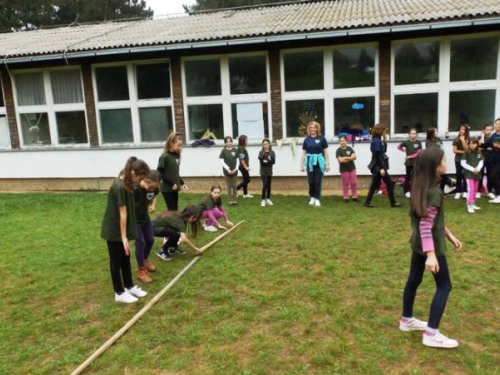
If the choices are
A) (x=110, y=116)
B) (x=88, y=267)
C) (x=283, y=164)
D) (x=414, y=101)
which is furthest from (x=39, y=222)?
(x=414, y=101)

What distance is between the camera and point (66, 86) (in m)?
13.6

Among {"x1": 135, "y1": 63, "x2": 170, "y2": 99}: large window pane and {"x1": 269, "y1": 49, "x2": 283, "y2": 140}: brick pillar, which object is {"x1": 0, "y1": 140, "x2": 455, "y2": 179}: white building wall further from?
{"x1": 135, "y1": 63, "x2": 170, "y2": 99}: large window pane

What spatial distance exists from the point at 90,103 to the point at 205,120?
3.64 meters

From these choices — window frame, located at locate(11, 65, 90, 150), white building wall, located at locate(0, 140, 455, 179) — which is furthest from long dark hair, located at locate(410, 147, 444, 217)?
window frame, located at locate(11, 65, 90, 150)

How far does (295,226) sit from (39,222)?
5.29 m

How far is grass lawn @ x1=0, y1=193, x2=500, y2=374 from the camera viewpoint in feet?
11.6

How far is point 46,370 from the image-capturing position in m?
3.53

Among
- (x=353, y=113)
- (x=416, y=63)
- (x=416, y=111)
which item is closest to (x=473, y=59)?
(x=416, y=63)

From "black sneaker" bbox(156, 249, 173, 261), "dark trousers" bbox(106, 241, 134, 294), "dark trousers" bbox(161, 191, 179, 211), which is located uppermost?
"dark trousers" bbox(161, 191, 179, 211)

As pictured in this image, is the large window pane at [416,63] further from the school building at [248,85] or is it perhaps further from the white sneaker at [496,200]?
the white sneaker at [496,200]

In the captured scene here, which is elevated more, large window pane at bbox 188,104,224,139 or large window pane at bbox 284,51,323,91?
large window pane at bbox 284,51,323,91

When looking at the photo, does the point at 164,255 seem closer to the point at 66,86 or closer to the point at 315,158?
the point at 315,158

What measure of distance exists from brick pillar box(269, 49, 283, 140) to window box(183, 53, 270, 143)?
0.70 ft

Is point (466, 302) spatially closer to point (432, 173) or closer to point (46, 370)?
point (432, 173)
